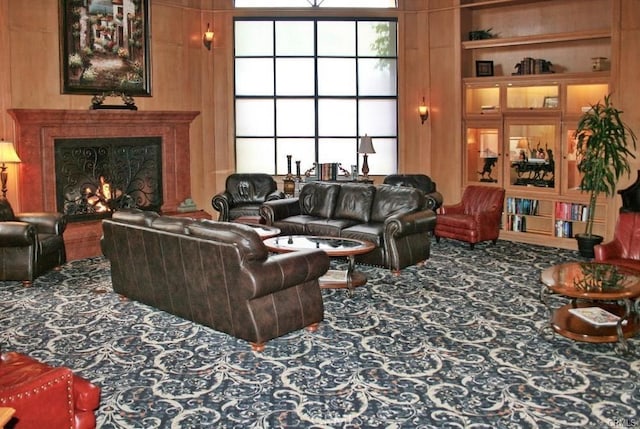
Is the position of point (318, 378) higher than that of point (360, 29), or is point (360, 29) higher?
point (360, 29)

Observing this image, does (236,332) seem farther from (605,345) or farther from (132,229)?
(605,345)

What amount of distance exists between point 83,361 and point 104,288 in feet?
8.12

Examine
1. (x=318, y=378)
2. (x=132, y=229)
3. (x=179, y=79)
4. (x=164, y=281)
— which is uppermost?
(x=179, y=79)

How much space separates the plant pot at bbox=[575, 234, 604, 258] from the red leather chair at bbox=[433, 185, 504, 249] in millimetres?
1148

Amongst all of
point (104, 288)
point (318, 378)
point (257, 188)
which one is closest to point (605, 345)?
point (318, 378)

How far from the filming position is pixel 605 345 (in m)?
6.07

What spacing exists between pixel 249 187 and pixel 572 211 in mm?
4765

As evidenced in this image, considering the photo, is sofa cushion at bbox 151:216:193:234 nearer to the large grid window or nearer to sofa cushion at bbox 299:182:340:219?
sofa cushion at bbox 299:182:340:219

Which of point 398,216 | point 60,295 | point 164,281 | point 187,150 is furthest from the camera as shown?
point 187,150

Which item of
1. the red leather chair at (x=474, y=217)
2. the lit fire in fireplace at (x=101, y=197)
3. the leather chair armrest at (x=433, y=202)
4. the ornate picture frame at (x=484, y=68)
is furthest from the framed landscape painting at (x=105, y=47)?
the ornate picture frame at (x=484, y=68)

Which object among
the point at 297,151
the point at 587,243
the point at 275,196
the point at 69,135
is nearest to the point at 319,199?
the point at 275,196

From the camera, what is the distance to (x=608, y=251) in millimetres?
7555

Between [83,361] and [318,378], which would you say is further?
[83,361]

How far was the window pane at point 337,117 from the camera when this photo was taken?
1254 centimetres
